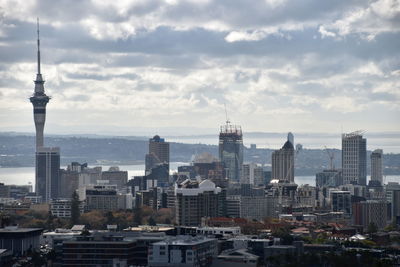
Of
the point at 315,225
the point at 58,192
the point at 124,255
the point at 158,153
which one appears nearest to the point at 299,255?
the point at 124,255

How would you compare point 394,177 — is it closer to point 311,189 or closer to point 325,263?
point 311,189

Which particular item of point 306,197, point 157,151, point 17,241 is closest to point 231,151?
point 157,151

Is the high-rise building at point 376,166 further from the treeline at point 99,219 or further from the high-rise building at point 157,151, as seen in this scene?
the treeline at point 99,219

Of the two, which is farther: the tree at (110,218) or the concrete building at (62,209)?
the concrete building at (62,209)

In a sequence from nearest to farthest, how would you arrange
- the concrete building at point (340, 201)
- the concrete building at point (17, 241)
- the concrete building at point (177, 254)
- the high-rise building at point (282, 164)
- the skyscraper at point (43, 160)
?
1. the concrete building at point (177, 254)
2. the concrete building at point (17, 241)
3. the concrete building at point (340, 201)
4. the skyscraper at point (43, 160)
5. the high-rise building at point (282, 164)

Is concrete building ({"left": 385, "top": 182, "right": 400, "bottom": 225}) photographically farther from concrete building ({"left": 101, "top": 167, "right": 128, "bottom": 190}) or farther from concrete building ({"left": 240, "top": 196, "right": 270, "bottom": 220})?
concrete building ({"left": 101, "top": 167, "right": 128, "bottom": 190})

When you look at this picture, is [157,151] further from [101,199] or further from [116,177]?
[101,199]

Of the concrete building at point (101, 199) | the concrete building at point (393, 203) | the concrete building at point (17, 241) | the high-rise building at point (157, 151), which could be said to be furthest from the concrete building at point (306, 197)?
the high-rise building at point (157, 151)

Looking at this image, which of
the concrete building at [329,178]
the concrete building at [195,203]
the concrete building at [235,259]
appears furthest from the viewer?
the concrete building at [329,178]
